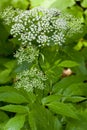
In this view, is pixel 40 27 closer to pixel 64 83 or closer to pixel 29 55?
pixel 29 55

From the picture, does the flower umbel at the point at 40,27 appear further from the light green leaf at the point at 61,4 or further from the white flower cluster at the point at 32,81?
the light green leaf at the point at 61,4

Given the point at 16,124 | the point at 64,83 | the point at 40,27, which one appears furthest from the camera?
the point at 64,83

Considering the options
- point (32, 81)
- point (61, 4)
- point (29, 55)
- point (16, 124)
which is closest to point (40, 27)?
point (29, 55)

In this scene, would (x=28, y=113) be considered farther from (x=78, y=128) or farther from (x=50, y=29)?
(x=50, y=29)

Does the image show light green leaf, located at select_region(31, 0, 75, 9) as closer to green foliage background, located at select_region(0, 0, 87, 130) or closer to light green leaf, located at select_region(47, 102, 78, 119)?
green foliage background, located at select_region(0, 0, 87, 130)

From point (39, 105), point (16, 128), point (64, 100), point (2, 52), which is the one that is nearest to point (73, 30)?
point (64, 100)
